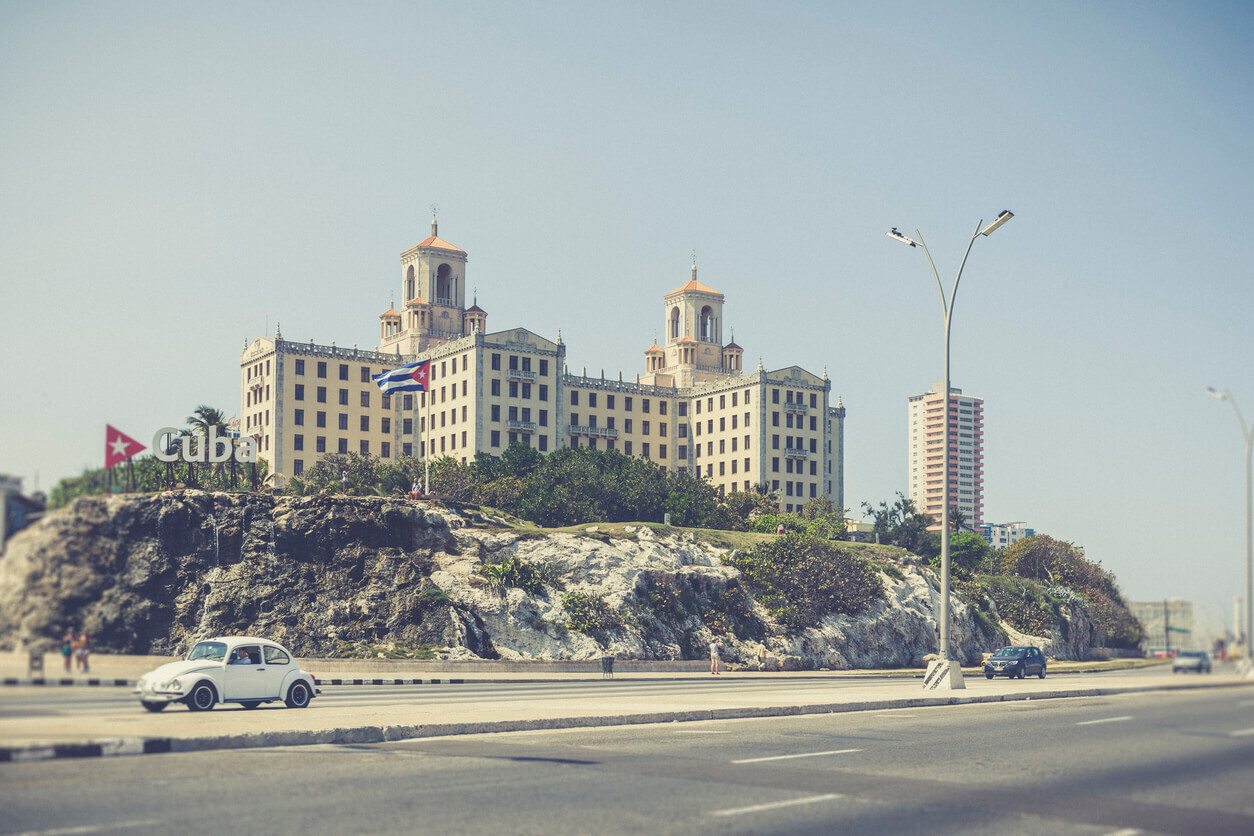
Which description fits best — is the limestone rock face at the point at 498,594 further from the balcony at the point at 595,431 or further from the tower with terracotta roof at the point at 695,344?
the tower with terracotta roof at the point at 695,344

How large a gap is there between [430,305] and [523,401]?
24851mm

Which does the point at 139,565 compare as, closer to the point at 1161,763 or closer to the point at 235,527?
the point at 235,527

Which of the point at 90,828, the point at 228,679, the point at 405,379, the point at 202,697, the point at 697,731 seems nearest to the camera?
the point at 90,828

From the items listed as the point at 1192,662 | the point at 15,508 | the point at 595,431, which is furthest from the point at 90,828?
the point at 595,431

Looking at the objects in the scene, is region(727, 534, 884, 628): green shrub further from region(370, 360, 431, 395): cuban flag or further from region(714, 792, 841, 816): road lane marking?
region(714, 792, 841, 816): road lane marking

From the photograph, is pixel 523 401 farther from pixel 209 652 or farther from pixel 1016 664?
pixel 209 652

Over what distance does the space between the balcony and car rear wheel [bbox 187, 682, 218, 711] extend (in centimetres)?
12296

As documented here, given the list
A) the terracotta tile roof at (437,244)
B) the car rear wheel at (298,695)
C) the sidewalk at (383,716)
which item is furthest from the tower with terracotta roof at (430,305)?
the car rear wheel at (298,695)

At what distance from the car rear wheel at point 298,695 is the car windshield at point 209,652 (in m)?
3.81

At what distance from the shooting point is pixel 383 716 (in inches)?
783

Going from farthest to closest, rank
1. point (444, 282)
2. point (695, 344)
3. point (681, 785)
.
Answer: point (695, 344)
point (444, 282)
point (681, 785)

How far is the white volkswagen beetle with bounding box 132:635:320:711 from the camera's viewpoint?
14.2m

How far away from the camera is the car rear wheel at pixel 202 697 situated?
1652 cm

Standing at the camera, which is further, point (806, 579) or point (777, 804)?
point (806, 579)
